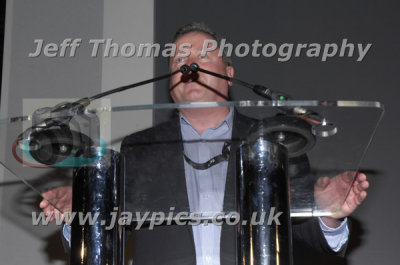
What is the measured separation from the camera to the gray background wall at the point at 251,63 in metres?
2.25

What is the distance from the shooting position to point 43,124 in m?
1.01

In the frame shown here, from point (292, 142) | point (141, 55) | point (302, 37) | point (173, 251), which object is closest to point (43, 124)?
point (292, 142)

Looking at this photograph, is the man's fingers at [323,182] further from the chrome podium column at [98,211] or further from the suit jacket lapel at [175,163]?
the chrome podium column at [98,211]

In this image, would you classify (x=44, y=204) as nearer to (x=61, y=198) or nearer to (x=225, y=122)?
(x=61, y=198)

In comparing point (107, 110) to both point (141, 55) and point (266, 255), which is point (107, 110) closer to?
point (266, 255)

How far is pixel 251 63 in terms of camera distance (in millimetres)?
2475

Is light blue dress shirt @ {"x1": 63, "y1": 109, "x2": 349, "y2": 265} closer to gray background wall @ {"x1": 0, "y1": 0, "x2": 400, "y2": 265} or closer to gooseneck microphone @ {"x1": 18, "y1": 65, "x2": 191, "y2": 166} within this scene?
gooseneck microphone @ {"x1": 18, "y1": 65, "x2": 191, "y2": 166}

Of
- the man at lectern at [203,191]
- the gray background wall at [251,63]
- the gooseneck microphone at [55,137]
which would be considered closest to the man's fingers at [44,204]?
the man at lectern at [203,191]

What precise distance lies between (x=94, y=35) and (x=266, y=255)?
1.74 meters

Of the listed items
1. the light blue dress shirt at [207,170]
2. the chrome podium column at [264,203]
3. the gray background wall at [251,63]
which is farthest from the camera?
the gray background wall at [251,63]

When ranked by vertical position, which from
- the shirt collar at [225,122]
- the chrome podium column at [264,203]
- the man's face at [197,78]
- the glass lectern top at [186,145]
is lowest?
the chrome podium column at [264,203]

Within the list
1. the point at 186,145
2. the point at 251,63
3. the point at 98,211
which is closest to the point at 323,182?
the point at 186,145

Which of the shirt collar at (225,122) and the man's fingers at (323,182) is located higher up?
the shirt collar at (225,122)

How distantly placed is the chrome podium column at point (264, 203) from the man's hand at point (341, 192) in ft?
0.35
